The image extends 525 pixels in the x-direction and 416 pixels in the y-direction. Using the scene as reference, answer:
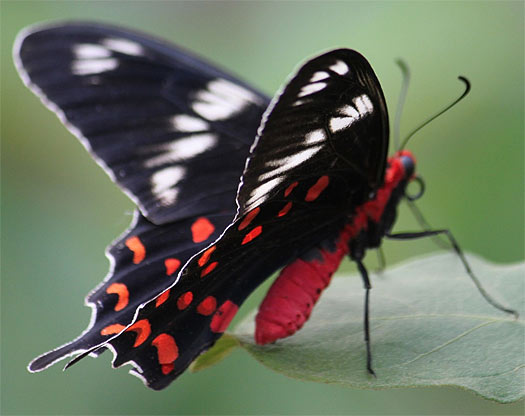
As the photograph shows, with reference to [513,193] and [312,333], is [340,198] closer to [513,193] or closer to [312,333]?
[312,333]

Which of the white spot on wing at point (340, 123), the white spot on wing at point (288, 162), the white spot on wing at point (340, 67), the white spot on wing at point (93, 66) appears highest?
the white spot on wing at point (340, 67)

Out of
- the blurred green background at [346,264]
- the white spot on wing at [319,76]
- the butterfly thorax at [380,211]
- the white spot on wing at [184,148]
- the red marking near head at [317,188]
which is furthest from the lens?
the blurred green background at [346,264]

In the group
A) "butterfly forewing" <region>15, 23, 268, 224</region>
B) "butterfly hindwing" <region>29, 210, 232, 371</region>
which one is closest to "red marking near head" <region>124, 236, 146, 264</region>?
"butterfly hindwing" <region>29, 210, 232, 371</region>

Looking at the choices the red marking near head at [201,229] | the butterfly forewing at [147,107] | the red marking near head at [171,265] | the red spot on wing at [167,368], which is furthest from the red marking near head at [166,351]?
the butterfly forewing at [147,107]

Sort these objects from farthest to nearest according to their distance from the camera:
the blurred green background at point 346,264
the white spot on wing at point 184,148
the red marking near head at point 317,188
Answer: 1. the blurred green background at point 346,264
2. the white spot on wing at point 184,148
3. the red marking near head at point 317,188

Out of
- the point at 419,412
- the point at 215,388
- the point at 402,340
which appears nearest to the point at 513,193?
the point at 419,412

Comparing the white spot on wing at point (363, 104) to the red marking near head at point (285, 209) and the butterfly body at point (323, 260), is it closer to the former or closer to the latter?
the red marking near head at point (285, 209)

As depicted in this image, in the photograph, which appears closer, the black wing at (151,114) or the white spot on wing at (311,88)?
the white spot on wing at (311,88)
